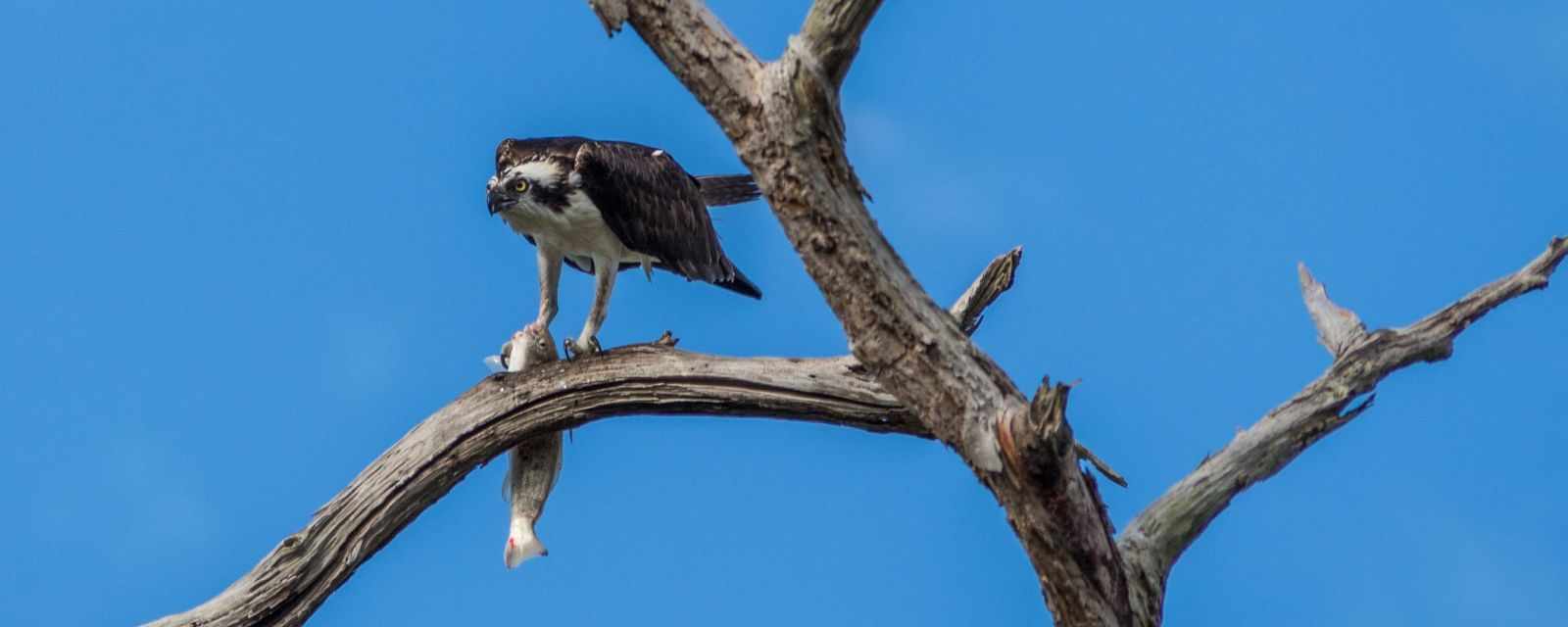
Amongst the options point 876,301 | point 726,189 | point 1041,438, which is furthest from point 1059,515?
point 726,189

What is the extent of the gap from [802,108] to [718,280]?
3.31 m

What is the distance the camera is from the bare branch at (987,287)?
745cm

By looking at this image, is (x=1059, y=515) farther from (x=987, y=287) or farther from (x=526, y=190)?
(x=526, y=190)

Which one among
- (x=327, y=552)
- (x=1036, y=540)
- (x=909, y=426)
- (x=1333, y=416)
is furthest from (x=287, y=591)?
(x=1333, y=416)

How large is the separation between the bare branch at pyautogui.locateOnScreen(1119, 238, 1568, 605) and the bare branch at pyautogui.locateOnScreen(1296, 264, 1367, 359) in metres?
0.07

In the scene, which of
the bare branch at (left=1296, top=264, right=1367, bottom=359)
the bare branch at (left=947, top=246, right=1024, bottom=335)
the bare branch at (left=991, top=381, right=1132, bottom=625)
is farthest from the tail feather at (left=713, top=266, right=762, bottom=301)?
the bare branch at (left=991, top=381, right=1132, bottom=625)

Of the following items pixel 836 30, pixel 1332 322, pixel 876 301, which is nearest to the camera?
pixel 836 30

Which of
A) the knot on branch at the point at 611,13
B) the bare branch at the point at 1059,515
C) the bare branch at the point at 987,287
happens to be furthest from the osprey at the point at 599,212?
the bare branch at the point at 1059,515

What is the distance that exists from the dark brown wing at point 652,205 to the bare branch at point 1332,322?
297cm

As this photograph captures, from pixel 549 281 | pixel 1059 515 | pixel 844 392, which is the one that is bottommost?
pixel 1059 515

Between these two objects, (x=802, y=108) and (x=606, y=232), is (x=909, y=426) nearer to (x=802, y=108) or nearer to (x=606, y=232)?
(x=606, y=232)

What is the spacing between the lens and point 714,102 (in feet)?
19.1

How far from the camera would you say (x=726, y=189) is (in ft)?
29.9

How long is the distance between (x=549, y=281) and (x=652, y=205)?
25.9 inches
